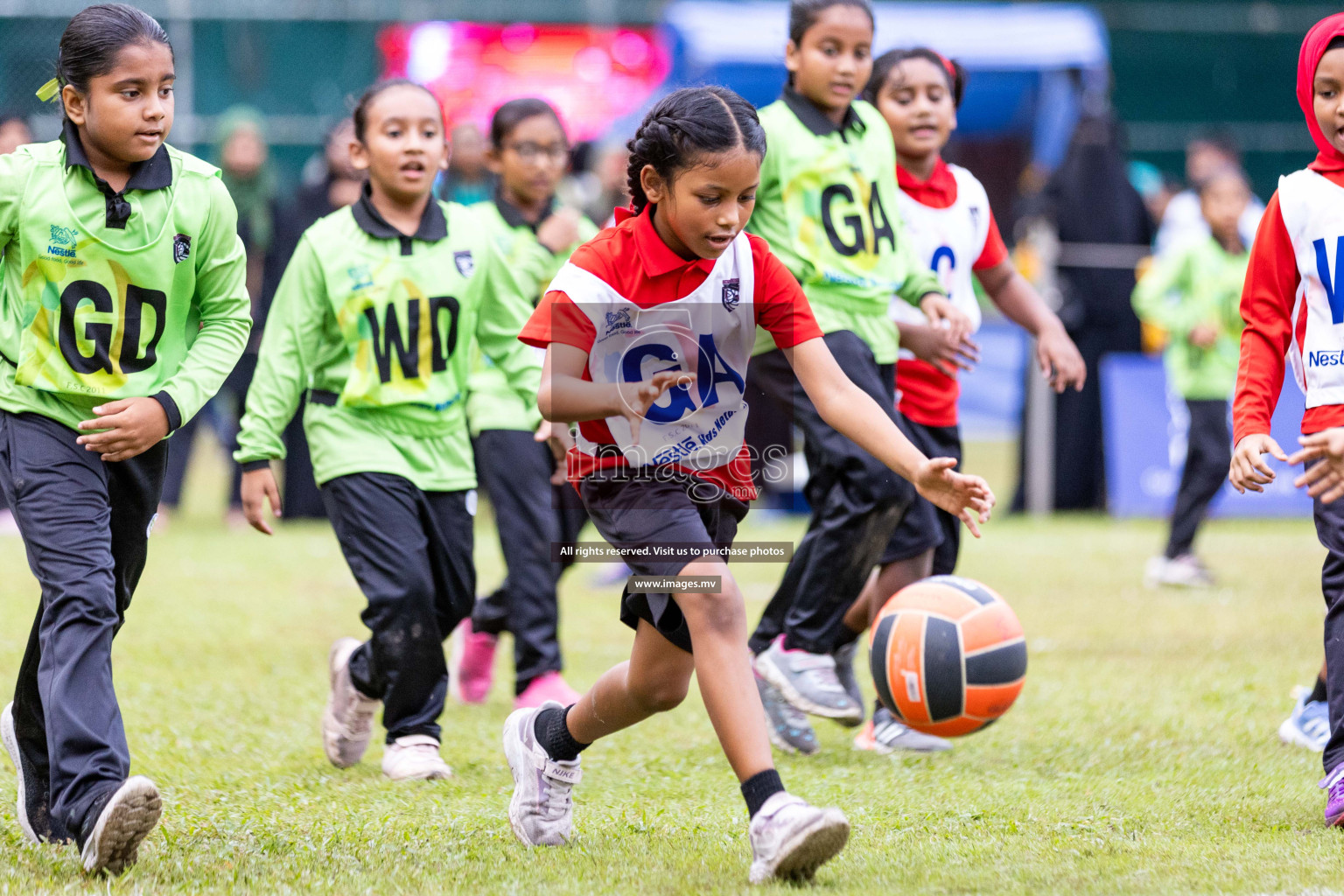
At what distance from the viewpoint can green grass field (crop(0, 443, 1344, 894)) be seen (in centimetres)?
357

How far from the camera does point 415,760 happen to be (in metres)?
4.85

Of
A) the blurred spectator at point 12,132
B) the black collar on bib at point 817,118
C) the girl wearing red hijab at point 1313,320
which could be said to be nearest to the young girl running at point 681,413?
the girl wearing red hijab at point 1313,320

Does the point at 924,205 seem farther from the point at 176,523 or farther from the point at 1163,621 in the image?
the point at 176,523

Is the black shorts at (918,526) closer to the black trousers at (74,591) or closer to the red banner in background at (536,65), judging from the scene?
the black trousers at (74,591)

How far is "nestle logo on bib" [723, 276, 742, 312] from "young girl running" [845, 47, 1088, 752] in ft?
5.71

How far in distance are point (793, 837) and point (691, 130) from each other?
152 centimetres

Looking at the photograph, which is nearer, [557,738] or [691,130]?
[691,130]

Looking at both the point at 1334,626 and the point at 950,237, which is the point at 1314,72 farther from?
the point at 950,237

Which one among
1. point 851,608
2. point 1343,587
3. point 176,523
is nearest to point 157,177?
point 851,608

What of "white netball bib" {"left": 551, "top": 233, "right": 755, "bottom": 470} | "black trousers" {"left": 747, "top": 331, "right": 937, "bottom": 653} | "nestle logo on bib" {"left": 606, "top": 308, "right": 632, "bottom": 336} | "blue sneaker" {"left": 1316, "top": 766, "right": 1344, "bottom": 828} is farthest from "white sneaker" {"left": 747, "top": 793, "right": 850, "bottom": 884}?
"black trousers" {"left": 747, "top": 331, "right": 937, "bottom": 653}

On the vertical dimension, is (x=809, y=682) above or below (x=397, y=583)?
below

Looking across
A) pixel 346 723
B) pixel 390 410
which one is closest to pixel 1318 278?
pixel 390 410

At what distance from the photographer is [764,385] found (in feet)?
17.6

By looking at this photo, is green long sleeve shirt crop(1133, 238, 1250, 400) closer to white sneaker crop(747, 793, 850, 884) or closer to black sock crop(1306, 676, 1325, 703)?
black sock crop(1306, 676, 1325, 703)
